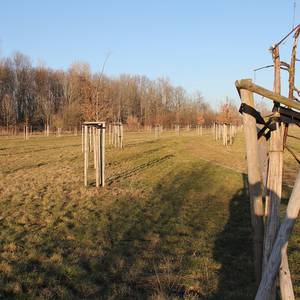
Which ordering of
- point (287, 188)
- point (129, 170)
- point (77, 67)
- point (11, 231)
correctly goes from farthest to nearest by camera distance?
point (77, 67) → point (129, 170) → point (287, 188) → point (11, 231)

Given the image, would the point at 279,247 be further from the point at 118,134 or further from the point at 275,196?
the point at 118,134

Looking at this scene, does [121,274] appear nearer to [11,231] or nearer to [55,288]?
[55,288]

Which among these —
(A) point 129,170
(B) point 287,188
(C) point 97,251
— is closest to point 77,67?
(A) point 129,170

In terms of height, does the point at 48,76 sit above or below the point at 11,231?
above

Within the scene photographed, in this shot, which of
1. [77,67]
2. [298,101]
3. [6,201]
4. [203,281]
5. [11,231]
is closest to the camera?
[298,101]

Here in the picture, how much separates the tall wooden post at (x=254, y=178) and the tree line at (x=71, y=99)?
1901 inches

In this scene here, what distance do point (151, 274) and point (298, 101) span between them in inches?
128

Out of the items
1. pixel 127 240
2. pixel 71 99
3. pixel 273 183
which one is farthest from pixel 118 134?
pixel 71 99

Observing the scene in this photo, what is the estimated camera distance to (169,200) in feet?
34.7

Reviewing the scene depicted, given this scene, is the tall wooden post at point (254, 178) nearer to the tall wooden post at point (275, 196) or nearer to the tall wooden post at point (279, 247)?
the tall wooden post at point (275, 196)

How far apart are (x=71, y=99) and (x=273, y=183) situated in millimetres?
76309

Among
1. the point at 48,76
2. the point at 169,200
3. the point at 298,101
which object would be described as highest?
the point at 48,76

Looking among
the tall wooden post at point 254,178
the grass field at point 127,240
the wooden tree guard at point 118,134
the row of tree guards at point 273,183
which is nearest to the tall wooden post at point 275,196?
the row of tree guards at point 273,183

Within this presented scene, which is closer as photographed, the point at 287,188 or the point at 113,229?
the point at 113,229
